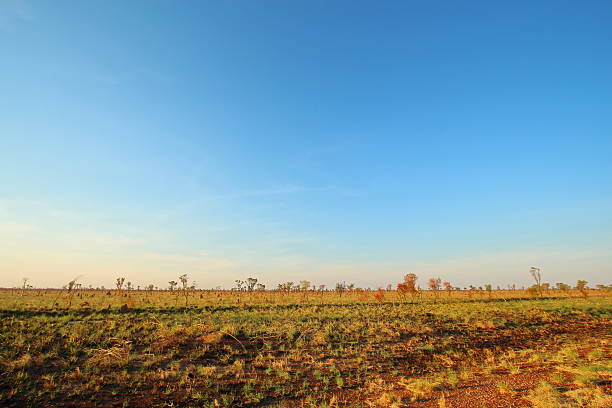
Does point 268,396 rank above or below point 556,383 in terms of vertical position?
below

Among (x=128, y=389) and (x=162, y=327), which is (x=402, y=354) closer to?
(x=128, y=389)

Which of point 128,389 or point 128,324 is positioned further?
point 128,324

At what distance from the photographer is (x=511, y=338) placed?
69.9 ft

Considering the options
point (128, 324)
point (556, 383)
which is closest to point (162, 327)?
point (128, 324)

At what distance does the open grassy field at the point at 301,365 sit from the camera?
1091 cm

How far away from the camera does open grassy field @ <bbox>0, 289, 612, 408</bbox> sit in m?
10.9

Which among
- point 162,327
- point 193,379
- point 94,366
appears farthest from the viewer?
point 162,327

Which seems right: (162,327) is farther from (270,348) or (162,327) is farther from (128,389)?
(128,389)

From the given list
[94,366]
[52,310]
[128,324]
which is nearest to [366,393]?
[94,366]

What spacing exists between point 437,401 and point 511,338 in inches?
579

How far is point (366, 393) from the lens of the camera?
11812mm

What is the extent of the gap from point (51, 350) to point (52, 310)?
59.5 ft

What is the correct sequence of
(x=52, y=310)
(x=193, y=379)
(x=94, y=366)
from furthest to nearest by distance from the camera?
(x=52, y=310), (x=94, y=366), (x=193, y=379)

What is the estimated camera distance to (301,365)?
1509 centimetres
